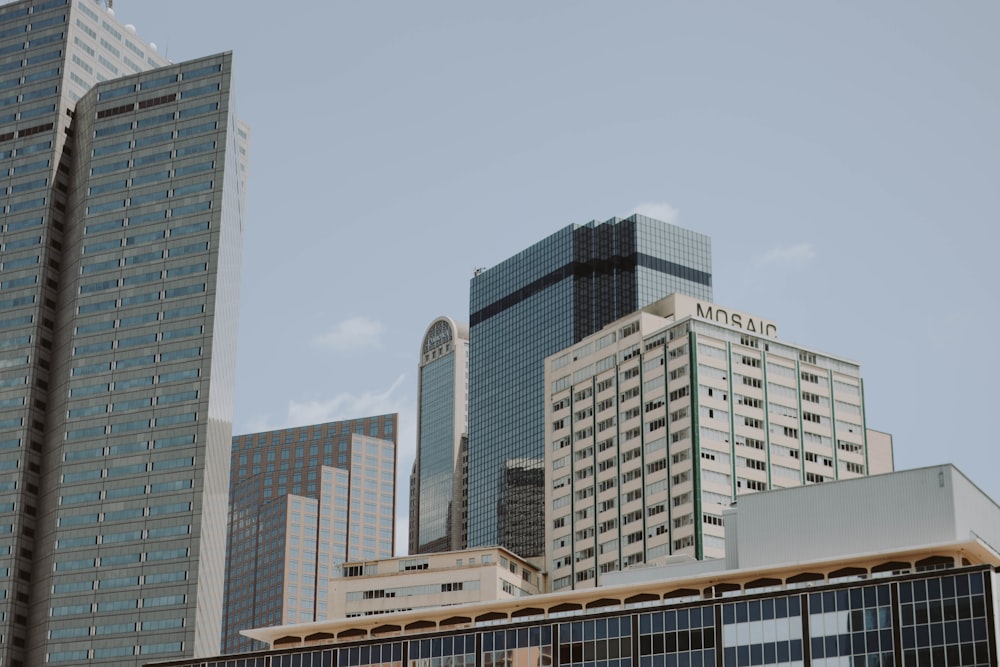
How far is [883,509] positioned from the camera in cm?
12938

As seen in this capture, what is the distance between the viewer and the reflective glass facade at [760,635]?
109m

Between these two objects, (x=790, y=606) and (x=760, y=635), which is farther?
(x=760, y=635)

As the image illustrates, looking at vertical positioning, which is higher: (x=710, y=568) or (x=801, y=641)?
(x=710, y=568)

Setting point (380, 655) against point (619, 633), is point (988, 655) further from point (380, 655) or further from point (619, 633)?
point (380, 655)

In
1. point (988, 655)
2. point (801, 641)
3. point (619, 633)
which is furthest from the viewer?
point (619, 633)

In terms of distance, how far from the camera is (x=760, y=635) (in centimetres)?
11919

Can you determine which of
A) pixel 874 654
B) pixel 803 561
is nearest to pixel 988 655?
pixel 874 654

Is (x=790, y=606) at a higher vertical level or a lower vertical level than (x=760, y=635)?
higher

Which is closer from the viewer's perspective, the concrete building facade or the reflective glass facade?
the reflective glass facade

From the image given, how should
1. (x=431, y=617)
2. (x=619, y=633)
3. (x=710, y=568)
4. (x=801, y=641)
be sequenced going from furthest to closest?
(x=431, y=617) < (x=710, y=568) < (x=619, y=633) < (x=801, y=641)

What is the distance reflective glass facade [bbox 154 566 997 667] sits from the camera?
109m

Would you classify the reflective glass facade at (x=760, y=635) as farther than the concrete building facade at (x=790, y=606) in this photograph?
No

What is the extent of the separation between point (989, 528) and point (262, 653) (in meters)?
70.0

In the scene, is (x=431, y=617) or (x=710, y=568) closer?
(x=710, y=568)
